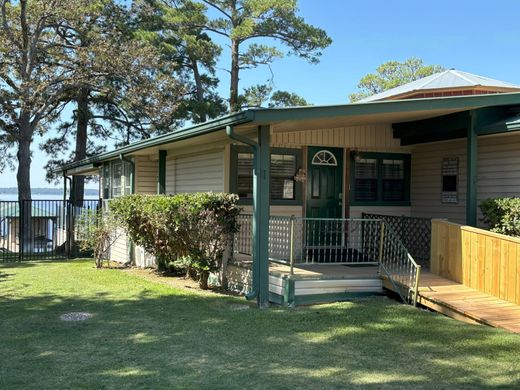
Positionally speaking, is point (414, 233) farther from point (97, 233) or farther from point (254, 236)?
point (97, 233)

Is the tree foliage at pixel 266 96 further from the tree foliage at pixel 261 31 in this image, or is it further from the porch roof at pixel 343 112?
the porch roof at pixel 343 112

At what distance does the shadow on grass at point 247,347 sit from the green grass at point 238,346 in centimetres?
1

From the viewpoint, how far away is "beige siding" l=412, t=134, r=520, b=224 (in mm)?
8719

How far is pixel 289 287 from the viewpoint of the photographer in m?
7.36

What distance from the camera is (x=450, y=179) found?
10227 mm

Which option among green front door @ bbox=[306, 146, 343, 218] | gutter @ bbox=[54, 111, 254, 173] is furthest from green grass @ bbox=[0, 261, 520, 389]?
green front door @ bbox=[306, 146, 343, 218]

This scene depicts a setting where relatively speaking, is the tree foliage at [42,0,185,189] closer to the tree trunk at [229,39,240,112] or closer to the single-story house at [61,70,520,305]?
the tree trunk at [229,39,240,112]

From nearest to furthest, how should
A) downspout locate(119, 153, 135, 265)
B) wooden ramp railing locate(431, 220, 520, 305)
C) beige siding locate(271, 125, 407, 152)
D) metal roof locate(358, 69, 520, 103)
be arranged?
wooden ramp railing locate(431, 220, 520, 305), beige siding locate(271, 125, 407, 152), downspout locate(119, 153, 135, 265), metal roof locate(358, 69, 520, 103)

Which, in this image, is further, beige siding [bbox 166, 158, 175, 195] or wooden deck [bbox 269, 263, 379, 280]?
beige siding [bbox 166, 158, 175, 195]

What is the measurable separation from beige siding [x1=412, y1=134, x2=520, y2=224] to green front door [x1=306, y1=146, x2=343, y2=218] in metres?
1.86

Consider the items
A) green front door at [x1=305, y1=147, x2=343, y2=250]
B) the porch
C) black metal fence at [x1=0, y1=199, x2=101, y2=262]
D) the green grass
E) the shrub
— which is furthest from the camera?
black metal fence at [x1=0, y1=199, x2=101, y2=262]

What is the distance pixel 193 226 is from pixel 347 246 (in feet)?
→ 11.3

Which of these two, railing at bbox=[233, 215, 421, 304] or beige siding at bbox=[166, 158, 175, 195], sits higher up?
beige siding at bbox=[166, 158, 175, 195]

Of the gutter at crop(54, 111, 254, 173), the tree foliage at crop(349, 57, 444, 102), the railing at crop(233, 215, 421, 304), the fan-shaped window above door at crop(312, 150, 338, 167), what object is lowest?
the railing at crop(233, 215, 421, 304)
